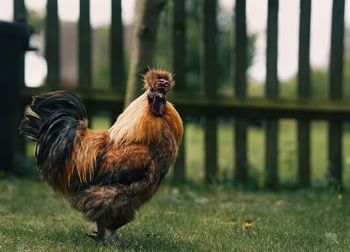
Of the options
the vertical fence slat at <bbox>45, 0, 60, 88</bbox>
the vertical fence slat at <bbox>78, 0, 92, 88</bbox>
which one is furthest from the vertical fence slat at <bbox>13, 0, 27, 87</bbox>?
the vertical fence slat at <bbox>78, 0, 92, 88</bbox>

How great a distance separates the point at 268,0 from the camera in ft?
22.7

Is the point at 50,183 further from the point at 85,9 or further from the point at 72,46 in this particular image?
the point at 72,46

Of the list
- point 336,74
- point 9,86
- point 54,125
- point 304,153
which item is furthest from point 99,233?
point 336,74

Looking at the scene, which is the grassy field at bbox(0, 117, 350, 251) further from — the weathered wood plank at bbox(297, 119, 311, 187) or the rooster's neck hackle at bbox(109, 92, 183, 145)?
the rooster's neck hackle at bbox(109, 92, 183, 145)

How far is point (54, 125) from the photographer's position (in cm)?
389

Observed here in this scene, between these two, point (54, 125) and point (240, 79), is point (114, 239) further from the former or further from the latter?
point (240, 79)

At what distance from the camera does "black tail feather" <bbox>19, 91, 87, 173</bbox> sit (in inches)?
152

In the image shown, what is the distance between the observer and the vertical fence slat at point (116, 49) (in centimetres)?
685

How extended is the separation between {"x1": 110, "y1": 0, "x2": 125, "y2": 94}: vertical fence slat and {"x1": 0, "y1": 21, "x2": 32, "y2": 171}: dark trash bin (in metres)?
1.28

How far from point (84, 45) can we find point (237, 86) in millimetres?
2374

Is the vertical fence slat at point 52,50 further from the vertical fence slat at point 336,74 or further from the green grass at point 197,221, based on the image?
the vertical fence slat at point 336,74

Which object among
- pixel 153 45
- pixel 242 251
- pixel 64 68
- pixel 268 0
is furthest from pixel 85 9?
pixel 64 68

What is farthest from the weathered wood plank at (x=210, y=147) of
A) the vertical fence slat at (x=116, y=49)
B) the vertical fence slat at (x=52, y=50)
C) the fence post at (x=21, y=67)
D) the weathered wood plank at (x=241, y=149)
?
the fence post at (x=21, y=67)

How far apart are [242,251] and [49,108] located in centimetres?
201
